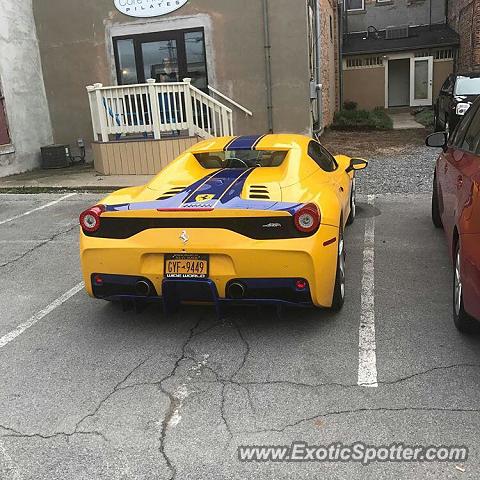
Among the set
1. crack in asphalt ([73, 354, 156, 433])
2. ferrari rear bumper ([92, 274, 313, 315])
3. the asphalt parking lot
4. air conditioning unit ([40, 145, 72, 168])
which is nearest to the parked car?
the asphalt parking lot

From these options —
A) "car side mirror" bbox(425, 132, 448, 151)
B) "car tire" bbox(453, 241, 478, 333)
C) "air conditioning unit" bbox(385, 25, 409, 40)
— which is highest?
"air conditioning unit" bbox(385, 25, 409, 40)

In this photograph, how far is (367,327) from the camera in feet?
13.1

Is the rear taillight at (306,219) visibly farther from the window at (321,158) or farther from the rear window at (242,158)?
the window at (321,158)

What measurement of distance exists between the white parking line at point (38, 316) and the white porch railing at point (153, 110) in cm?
640

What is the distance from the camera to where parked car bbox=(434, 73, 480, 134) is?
41.2 ft

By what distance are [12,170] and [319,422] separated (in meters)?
11.3

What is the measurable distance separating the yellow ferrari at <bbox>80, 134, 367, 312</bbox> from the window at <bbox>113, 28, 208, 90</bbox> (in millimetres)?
9153

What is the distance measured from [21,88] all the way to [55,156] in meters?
1.72

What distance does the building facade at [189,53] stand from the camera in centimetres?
1182

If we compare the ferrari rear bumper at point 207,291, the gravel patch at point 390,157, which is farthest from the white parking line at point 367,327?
the gravel patch at point 390,157

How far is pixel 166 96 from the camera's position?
11211 mm

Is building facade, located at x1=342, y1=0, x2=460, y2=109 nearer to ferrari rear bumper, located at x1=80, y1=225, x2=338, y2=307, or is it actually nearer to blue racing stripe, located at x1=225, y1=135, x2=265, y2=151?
blue racing stripe, located at x1=225, y1=135, x2=265, y2=151

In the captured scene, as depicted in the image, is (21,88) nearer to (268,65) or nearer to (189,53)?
(189,53)

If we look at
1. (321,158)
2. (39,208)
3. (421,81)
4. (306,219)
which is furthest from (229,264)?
(421,81)
